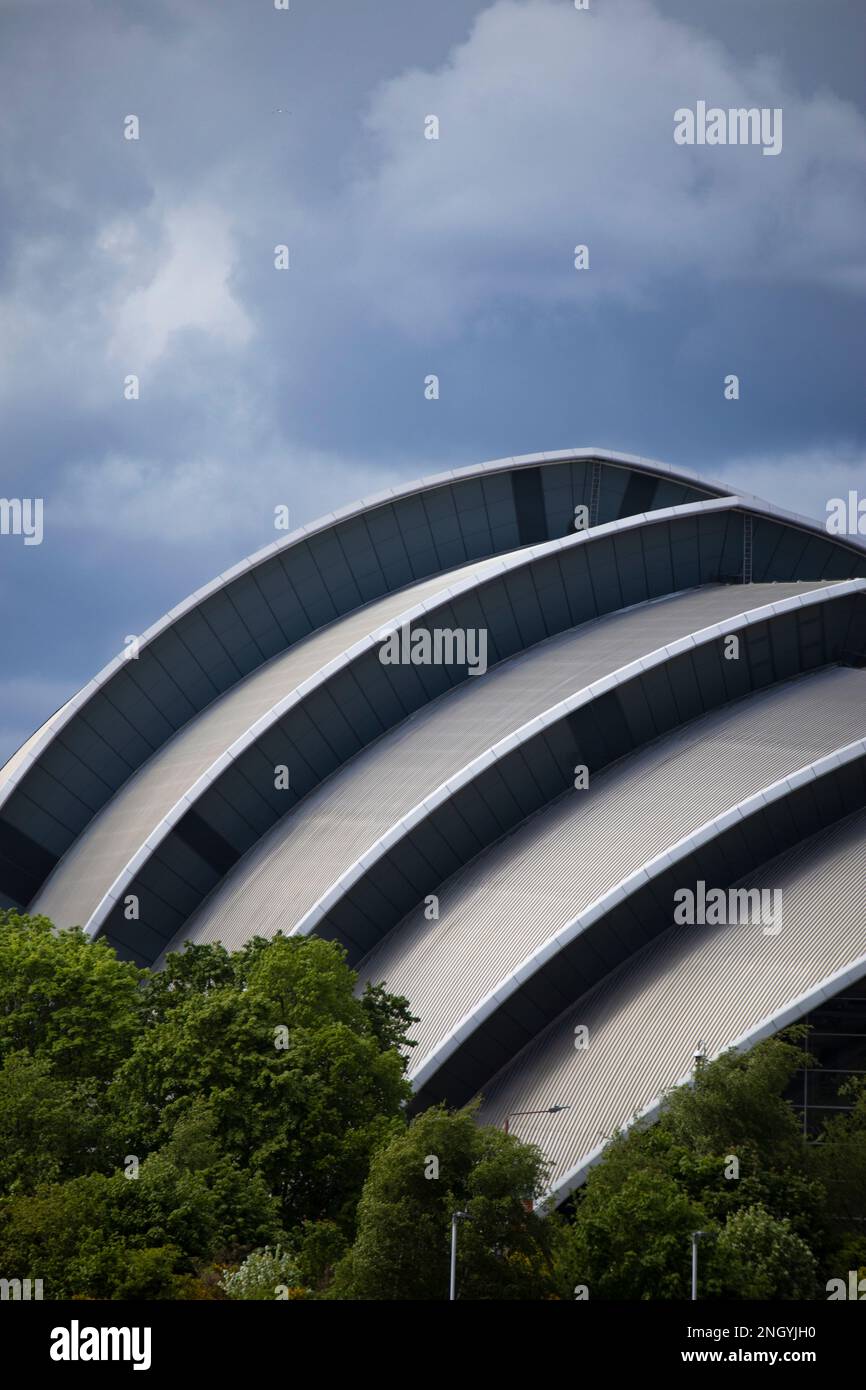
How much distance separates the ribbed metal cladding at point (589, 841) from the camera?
154ft

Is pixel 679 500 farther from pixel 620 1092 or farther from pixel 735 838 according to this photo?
pixel 620 1092

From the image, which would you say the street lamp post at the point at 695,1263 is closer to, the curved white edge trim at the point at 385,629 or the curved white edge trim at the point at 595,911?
the curved white edge trim at the point at 595,911

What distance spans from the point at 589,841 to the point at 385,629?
39.4 feet

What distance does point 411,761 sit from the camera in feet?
181

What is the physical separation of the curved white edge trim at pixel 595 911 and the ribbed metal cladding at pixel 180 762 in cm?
1589

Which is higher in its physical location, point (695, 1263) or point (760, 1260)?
point (695, 1263)

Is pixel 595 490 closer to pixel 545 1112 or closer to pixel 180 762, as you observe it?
pixel 180 762

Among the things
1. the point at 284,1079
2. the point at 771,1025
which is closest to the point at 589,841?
the point at 771,1025

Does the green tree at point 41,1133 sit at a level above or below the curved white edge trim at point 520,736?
below

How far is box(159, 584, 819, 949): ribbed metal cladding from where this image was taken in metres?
52.5

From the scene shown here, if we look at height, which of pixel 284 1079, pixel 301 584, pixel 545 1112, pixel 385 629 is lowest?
pixel 545 1112

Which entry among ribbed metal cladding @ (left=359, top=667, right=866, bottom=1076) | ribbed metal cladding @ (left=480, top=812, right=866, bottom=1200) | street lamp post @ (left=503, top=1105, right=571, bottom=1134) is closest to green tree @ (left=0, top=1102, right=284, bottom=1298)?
ribbed metal cladding @ (left=480, top=812, right=866, bottom=1200)

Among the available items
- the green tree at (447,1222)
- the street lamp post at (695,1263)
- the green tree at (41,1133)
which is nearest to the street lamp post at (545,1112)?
the green tree at (447,1222)
